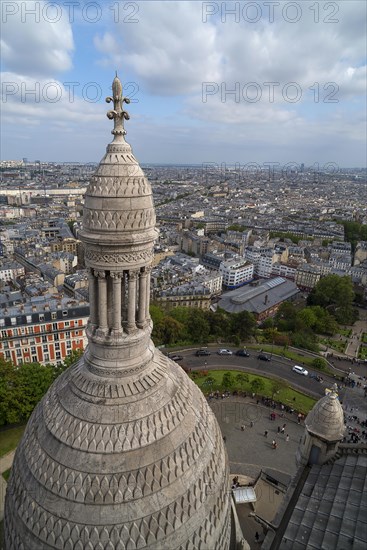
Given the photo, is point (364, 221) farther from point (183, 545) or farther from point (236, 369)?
point (183, 545)

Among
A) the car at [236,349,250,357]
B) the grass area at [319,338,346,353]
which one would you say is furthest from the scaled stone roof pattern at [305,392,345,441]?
the grass area at [319,338,346,353]

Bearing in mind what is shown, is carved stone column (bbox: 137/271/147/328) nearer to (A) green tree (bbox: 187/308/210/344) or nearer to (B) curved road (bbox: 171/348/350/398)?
(B) curved road (bbox: 171/348/350/398)

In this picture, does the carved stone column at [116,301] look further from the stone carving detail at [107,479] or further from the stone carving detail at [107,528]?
the stone carving detail at [107,528]

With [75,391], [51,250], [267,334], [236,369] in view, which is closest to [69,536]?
[75,391]

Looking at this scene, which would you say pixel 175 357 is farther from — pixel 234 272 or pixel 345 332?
pixel 234 272

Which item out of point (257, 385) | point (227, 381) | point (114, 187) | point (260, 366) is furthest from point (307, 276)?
point (114, 187)

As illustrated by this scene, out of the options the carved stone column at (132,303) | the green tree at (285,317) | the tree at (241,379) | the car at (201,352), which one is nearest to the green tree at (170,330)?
the car at (201,352)
